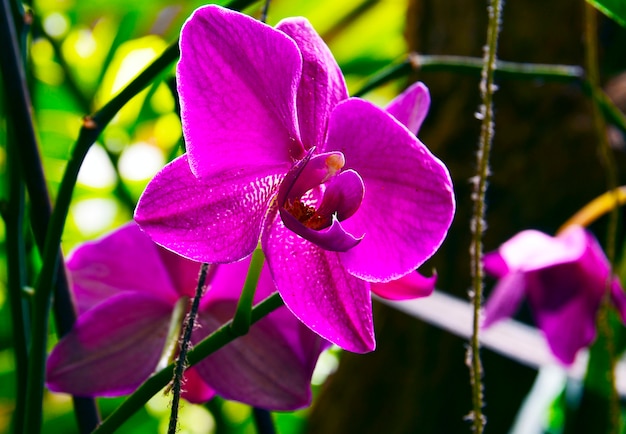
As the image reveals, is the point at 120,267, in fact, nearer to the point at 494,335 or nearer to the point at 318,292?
the point at 318,292

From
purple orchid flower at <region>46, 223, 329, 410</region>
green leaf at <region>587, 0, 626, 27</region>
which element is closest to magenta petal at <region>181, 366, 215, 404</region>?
purple orchid flower at <region>46, 223, 329, 410</region>

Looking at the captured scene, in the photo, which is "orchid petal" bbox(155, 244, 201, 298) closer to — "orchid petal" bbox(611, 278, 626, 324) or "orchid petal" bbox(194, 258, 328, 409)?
"orchid petal" bbox(194, 258, 328, 409)

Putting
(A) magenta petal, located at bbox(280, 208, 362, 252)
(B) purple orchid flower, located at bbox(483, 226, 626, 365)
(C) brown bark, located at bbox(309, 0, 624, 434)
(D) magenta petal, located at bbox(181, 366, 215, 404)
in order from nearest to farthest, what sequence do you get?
(A) magenta petal, located at bbox(280, 208, 362, 252)
(D) magenta petal, located at bbox(181, 366, 215, 404)
(B) purple orchid flower, located at bbox(483, 226, 626, 365)
(C) brown bark, located at bbox(309, 0, 624, 434)

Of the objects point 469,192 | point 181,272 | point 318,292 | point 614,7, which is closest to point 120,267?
point 181,272

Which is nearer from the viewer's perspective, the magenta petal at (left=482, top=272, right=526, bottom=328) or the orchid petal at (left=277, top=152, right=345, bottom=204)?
the orchid petal at (left=277, top=152, right=345, bottom=204)

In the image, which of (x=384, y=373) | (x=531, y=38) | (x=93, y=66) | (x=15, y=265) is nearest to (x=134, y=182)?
(x=93, y=66)

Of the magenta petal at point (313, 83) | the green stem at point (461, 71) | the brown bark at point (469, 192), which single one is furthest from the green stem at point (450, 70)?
the brown bark at point (469, 192)

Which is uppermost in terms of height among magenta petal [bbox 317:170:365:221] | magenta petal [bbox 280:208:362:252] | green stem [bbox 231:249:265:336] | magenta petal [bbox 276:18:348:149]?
magenta petal [bbox 276:18:348:149]
